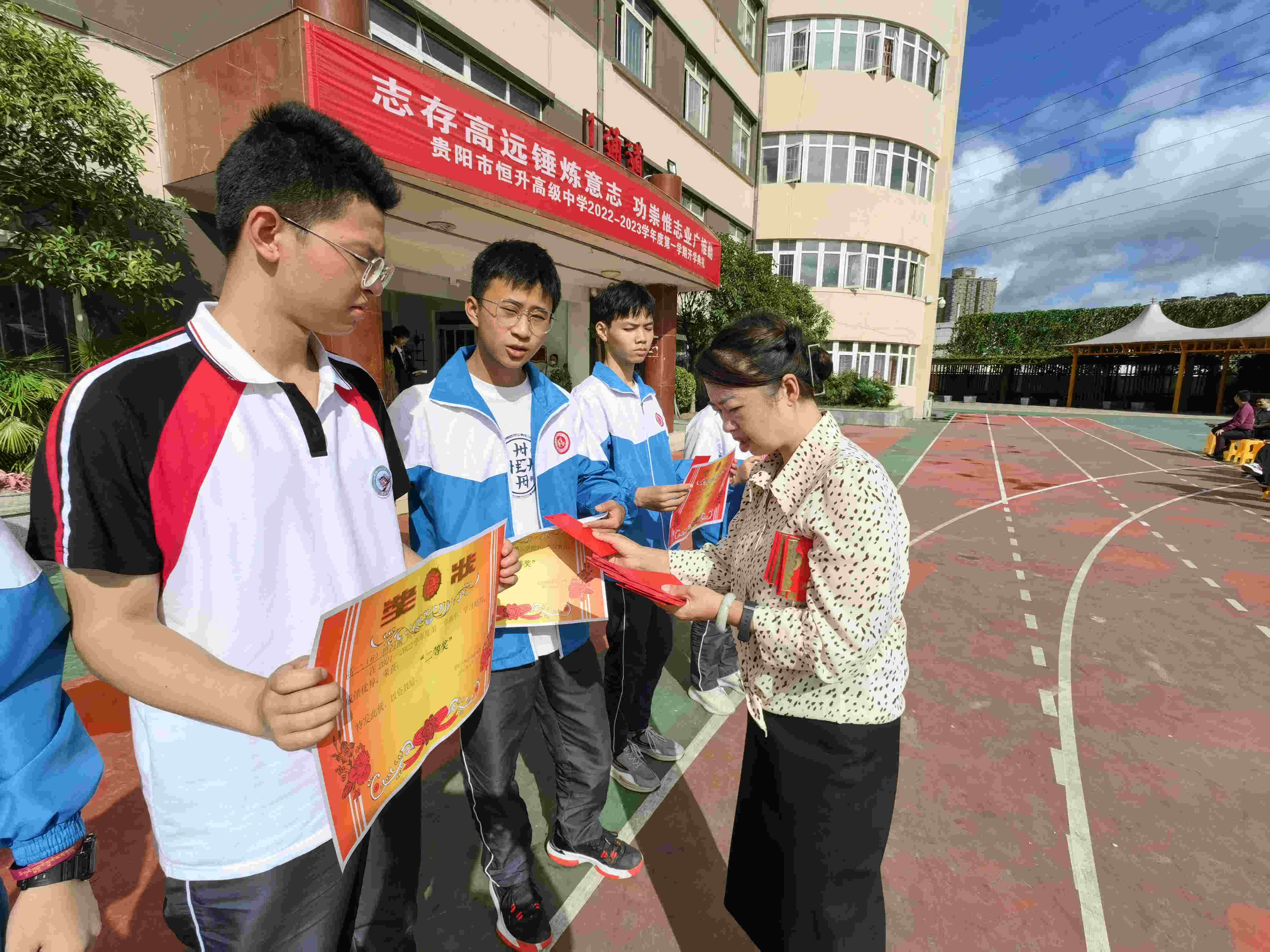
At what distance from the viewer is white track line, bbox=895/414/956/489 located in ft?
37.3

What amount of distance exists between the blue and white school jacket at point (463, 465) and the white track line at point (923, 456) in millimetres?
5523

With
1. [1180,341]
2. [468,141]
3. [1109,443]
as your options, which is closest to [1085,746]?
[468,141]

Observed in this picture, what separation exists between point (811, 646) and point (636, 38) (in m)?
15.8

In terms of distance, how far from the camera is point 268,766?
1171 mm

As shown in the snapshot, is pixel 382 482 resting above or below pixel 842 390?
below

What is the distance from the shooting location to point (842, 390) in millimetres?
24547

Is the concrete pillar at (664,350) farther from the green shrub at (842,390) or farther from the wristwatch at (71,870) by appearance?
the wristwatch at (71,870)

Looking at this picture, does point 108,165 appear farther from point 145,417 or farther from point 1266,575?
point 1266,575

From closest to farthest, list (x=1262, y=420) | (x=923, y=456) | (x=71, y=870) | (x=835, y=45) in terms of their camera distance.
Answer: (x=71, y=870) < (x=1262, y=420) < (x=923, y=456) < (x=835, y=45)

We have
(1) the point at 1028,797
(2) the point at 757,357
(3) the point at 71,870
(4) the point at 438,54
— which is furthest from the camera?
(4) the point at 438,54

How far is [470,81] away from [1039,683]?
10.5 m

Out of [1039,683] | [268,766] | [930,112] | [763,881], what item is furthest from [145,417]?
[930,112]

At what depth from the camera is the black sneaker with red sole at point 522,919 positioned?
6.88 ft

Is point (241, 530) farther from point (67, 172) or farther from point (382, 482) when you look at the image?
point (67, 172)
